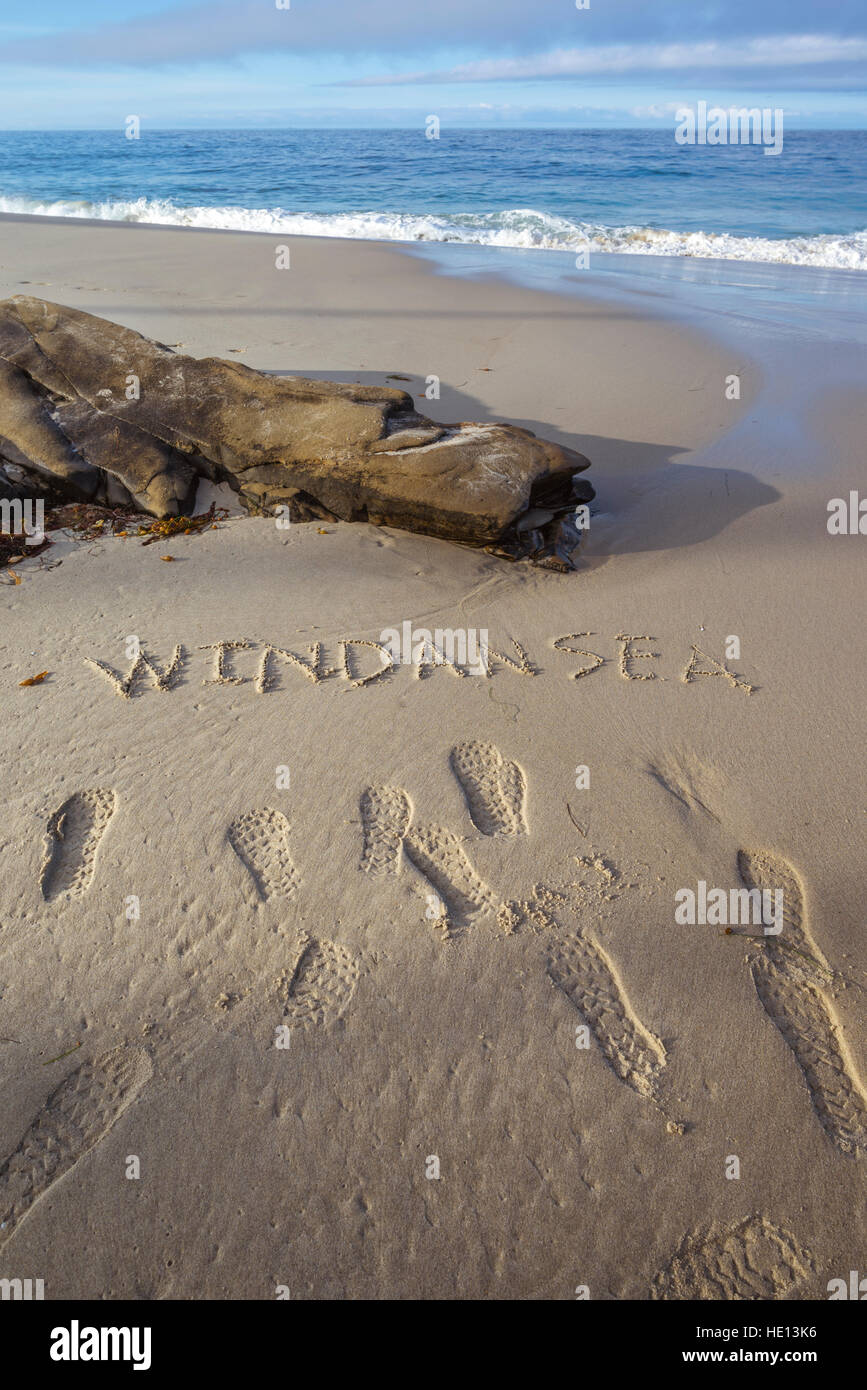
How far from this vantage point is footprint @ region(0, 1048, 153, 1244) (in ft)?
5.58

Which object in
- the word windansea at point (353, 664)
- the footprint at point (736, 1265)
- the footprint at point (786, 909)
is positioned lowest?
the footprint at point (736, 1265)

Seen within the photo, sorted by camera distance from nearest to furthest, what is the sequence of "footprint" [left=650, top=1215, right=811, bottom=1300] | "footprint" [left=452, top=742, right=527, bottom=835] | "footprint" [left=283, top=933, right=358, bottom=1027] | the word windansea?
"footprint" [left=650, top=1215, right=811, bottom=1300] → "footprint" [left=283, top=933, right=358, bottom=1027] → "footprint" [left=452, top=742, right=527, bottom=835] → the word windansea

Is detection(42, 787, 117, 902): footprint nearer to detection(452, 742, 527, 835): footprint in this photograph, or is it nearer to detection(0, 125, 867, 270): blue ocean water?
detection(452, 742, 527, 835): footprint

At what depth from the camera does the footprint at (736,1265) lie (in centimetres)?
162

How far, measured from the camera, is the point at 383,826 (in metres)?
2.50

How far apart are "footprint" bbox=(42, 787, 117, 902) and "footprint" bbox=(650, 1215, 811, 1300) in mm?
1774

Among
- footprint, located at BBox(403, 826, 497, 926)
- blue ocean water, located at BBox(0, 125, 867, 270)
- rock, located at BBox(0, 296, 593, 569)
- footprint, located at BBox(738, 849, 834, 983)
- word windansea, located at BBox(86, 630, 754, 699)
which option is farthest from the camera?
blue ocean water, located at BBox(0, 125, 867, 270)

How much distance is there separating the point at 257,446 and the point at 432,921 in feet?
8.98

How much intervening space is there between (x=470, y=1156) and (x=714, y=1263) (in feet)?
1.79

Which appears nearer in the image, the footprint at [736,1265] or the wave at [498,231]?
the footprint at [736,1265]

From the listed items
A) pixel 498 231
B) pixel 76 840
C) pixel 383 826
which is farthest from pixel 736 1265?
pixel 498 231

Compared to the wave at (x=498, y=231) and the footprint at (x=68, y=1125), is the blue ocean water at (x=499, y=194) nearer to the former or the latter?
the wave at (x=498, y=231)

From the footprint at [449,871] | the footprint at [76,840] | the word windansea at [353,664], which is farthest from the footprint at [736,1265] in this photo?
the word windansea at [353,664]

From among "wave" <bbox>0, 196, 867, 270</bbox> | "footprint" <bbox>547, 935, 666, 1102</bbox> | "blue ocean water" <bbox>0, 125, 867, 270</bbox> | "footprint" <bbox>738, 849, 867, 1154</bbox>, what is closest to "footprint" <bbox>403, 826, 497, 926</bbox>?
"footprint" <bbox>547, 935, 666, 1102</bbox>
